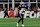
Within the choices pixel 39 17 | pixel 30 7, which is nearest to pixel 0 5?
pixel 30 7

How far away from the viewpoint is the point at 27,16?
19.3 meters

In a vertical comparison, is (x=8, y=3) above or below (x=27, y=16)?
above

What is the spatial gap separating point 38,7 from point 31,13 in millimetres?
2580

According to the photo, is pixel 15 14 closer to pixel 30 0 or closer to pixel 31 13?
pixel 31 13

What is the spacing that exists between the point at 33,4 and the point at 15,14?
12.8ft

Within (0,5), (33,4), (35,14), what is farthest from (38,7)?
(0,5)

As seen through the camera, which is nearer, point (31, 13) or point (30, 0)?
point (31, 13)

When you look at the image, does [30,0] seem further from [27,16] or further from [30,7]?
[27,16]

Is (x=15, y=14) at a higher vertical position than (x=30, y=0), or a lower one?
lower

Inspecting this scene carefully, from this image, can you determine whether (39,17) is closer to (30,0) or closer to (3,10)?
(30,0)

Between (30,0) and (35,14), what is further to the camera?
(30,0)

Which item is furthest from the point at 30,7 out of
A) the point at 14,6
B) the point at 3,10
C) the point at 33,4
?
the point at 3,10

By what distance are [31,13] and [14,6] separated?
3534mm

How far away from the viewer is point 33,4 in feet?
70.6
